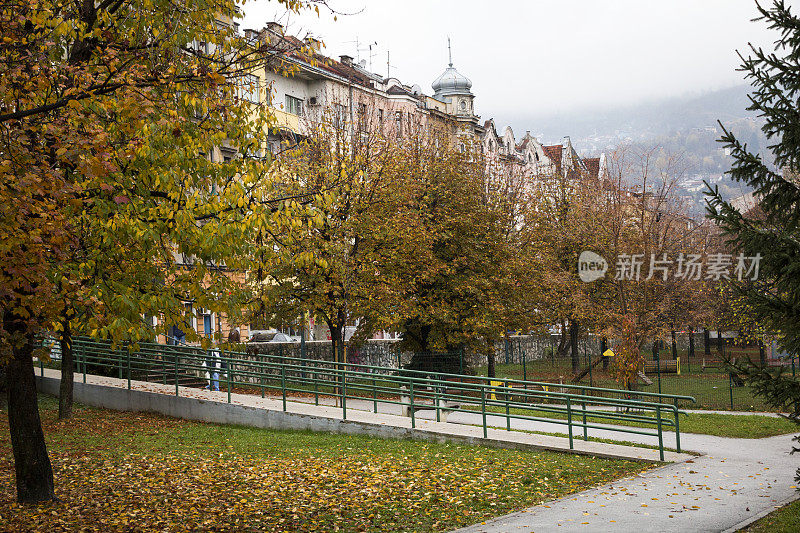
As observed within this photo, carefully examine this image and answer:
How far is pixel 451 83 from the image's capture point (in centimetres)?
7856

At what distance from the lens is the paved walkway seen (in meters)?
10.5

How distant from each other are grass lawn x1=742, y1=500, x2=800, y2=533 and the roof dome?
231 ft

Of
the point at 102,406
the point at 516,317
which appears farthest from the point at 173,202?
the point at 516,317

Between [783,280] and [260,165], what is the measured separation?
6694 mm

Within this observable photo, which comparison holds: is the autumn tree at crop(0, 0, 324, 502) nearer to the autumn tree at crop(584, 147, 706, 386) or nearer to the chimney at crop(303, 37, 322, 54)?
the chimney at crop(303, 37, 322, 54)

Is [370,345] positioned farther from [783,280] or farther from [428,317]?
[783,280]

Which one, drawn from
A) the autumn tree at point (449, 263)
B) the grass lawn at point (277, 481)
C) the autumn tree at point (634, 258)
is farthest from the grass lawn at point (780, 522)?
the autumn tree at point (449, 263)

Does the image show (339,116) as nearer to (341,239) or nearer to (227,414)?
(341,239)

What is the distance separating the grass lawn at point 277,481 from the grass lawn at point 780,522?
303cm

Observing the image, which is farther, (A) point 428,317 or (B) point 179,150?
(A) point 428,317

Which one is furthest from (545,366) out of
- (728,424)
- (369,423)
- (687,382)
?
(369,423)

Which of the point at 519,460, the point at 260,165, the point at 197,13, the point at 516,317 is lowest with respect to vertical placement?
the point at 519,460

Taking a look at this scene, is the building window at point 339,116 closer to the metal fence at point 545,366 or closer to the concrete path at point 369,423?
the metal fence at point 545,366

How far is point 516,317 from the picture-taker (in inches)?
1347
